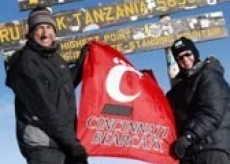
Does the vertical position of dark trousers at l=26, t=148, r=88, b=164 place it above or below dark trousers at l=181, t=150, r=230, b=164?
above

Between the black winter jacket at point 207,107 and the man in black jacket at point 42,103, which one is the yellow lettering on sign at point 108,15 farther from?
the man in black jacket at point 42,103

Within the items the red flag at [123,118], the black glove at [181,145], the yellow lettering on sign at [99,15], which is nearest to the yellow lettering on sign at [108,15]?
the yellow lettering on sign at [99,15]

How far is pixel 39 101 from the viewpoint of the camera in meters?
6.06

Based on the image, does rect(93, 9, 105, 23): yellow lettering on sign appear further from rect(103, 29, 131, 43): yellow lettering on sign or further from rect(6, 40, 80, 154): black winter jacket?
rect(6, 40, 80, 154): black winter jacket

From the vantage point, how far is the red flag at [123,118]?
22.7ft

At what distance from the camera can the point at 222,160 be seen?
666 centimetres

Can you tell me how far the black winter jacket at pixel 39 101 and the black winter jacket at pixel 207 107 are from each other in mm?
1158

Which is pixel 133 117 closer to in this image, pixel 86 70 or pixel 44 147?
pixel 86 70

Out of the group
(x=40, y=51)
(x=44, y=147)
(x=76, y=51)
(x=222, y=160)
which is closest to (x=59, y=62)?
(x=40, y=51)

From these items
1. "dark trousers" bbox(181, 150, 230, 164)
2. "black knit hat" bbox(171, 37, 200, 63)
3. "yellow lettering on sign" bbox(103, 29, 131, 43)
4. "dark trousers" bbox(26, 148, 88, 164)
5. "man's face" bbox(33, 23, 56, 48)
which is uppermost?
"man's face" bbox(33, 23, 56, 48)

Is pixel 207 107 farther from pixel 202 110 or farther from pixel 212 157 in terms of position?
pixel 212 157

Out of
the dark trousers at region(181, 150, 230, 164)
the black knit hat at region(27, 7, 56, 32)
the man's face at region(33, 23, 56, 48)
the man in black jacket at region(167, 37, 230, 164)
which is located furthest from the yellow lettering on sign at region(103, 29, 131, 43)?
the man's face at region(33, 23, 56, 48)

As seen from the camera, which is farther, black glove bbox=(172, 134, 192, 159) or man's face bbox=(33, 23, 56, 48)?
black glove bbox=(172, 134, 192, 159)

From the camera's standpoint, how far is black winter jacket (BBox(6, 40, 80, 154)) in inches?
239
